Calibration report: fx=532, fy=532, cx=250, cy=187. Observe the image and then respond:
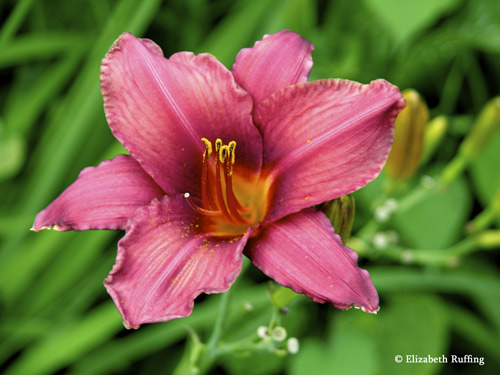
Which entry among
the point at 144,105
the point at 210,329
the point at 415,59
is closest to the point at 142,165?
the point at 144,105

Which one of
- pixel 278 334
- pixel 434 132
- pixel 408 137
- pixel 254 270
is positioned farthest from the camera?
pixel 254 270

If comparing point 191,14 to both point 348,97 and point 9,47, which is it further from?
point 348,97

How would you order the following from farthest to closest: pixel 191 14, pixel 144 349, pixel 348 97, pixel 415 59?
pixel 191 14
pixel 415 59
pixel 144 349
pixel 348 97

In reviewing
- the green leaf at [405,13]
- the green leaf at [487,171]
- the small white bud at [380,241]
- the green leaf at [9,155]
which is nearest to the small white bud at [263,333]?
the small white bud at [380,241]

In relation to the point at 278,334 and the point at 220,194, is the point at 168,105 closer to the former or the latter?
the point at 220,194

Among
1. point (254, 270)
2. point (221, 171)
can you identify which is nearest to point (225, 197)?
point (221, 171)

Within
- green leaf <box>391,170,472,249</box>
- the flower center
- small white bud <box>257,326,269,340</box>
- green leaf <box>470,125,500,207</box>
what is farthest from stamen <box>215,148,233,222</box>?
green leaf <box>470,125,500,207</box>
